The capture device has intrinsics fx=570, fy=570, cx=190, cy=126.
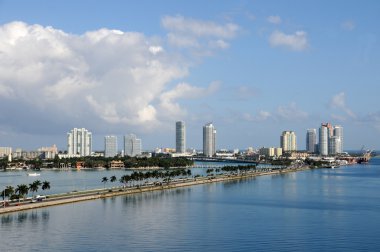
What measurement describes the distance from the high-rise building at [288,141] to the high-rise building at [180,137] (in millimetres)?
23745

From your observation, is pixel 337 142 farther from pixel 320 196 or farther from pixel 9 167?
pixel 320 196

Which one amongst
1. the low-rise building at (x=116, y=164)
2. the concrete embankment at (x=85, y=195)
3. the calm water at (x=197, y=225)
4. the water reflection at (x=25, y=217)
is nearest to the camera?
the calm water at (x=197, y=225)

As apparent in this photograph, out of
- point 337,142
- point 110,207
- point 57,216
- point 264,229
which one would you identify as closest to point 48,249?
point 57,216

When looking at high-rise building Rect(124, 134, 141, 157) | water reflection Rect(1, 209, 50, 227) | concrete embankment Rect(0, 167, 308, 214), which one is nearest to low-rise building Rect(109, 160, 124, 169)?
concrete embankment Rect(0, 167, 308, 214)

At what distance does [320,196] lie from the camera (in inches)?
1156

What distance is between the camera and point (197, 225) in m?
18.1

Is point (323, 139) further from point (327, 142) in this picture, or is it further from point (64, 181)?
point (64, 181)

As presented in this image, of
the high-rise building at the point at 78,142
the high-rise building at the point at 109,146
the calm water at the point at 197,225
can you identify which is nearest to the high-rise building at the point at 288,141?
the high-rise building at the point at 109,146

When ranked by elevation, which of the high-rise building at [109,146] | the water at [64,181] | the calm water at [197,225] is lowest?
the calm water at [197,225]

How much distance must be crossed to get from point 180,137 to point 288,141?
85.9 feet

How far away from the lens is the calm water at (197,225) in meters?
14.9

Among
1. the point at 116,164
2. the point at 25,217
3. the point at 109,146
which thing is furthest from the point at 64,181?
the point at 109,146

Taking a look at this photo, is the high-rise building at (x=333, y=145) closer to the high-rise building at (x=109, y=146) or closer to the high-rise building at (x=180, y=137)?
the high-rise building at (x=180, y=137)

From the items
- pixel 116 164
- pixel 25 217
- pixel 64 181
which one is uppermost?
pixel 116 164
